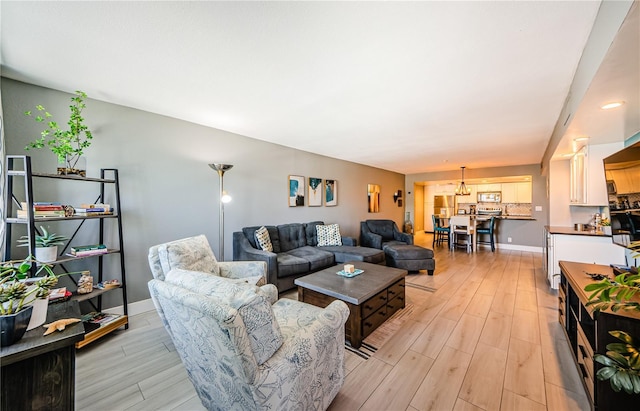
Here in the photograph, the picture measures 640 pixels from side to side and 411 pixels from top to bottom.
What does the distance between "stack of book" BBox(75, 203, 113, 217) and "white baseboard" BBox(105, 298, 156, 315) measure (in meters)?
1.12

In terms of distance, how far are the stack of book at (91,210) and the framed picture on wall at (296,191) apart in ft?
8.91

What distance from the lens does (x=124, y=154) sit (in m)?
2.67

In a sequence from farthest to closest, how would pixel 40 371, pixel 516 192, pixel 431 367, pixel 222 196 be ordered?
pixel 516 192 → pixel 222 196 → pixel 431 367 → pixel 40 371

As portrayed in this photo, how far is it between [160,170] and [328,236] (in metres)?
2.89

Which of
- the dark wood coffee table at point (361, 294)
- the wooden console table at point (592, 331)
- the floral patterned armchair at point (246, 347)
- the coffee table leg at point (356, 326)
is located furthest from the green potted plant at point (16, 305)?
the wooden console table at point (592, 331)

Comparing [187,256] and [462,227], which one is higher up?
[187,256]

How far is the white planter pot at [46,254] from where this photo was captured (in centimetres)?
192

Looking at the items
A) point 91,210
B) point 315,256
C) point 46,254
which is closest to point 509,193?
point 315,256

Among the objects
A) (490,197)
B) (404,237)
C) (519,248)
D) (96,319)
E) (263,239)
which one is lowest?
(519,248)

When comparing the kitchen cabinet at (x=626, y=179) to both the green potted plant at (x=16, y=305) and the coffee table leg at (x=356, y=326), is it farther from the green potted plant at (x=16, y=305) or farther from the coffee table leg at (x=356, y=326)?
the green potted plant at (x=16, y=305)

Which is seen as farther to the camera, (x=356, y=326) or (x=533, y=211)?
(x=533, y=211)

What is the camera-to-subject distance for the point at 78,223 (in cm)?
242

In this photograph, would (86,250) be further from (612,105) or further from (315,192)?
(612,105)

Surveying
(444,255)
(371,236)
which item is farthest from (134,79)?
(444,255)
